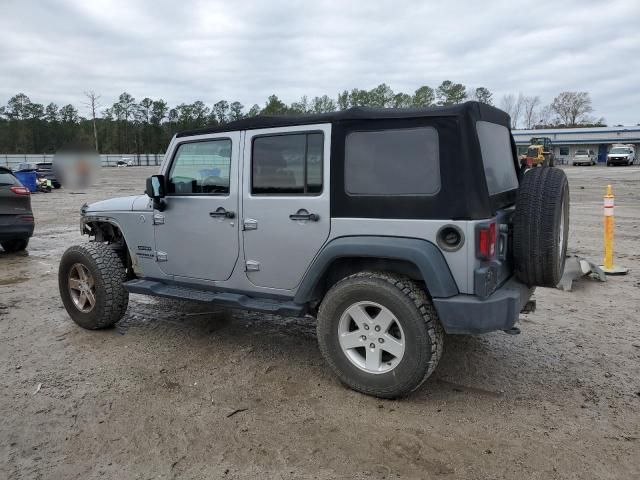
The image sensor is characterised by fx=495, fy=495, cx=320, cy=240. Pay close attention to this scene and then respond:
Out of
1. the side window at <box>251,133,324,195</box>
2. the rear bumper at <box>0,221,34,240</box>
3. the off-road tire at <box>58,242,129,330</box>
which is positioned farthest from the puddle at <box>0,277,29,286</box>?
the side window at <box>251,133,324,195</box>

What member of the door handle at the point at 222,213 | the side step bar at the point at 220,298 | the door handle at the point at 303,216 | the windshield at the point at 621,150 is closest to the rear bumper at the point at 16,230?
the side step bar at the point at 220,298

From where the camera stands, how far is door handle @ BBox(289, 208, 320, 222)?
12.2ft

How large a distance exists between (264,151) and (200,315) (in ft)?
7.76

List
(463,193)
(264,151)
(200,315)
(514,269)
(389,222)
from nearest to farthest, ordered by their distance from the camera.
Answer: (463,193) < (389,222) < (514,269) < (264,151) < (200,315)

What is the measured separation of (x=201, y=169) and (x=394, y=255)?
2070 mm

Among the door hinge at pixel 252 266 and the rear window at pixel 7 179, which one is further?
the rear window at pixel 7 179

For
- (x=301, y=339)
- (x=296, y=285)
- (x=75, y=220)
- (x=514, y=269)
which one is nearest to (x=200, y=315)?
→ (x=301, y=339)

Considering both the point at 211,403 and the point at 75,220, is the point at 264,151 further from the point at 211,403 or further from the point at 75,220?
the point at 75,220

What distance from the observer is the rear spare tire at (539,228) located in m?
3.44

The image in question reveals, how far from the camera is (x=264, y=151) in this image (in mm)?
4051

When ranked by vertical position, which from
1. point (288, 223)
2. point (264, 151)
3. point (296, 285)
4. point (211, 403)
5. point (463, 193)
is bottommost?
point (211, 403)

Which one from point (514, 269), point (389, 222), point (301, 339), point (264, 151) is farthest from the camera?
point (301, 339)

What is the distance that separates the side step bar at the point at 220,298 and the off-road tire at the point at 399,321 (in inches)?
14.0

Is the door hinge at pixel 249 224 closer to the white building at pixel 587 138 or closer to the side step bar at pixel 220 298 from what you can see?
the side step bar at pixel 220 298
